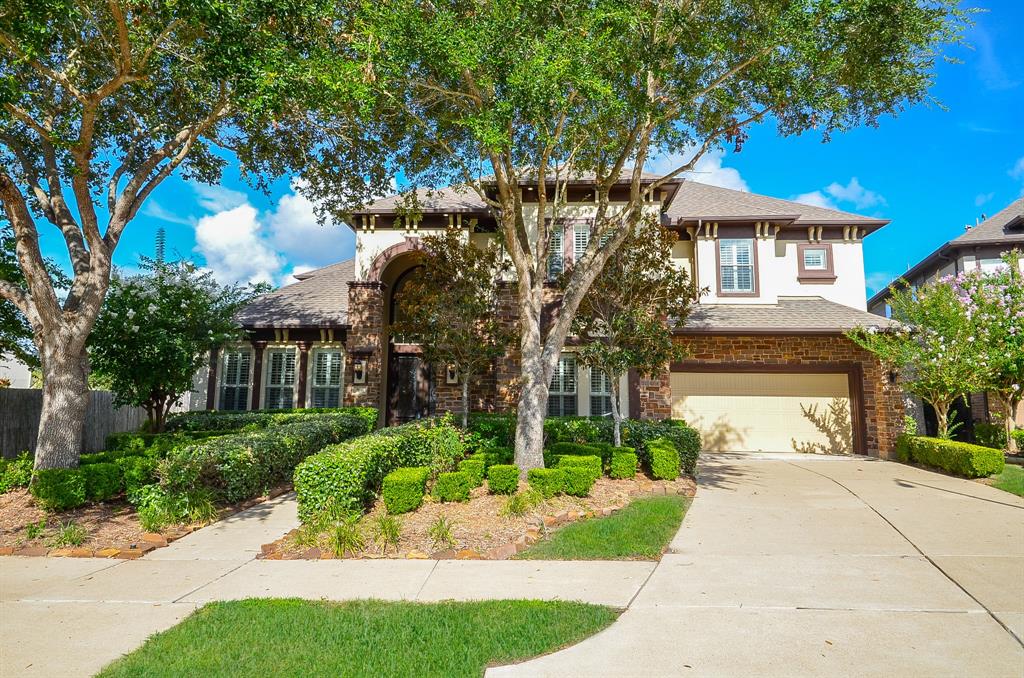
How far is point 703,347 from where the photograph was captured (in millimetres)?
16109

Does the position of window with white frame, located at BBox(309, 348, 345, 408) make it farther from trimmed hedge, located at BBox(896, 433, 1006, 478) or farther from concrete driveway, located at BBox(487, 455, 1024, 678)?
trimmed hedge, located at BBox(896, 433, 1006, 478)

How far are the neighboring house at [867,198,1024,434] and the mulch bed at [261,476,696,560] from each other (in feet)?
39.7

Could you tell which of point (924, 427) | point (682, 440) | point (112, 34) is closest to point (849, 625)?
point (682, 440)

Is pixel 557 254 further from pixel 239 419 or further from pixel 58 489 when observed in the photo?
pixel 58 489

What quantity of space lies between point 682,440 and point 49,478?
33.6ft

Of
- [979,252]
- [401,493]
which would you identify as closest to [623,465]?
[401,493]

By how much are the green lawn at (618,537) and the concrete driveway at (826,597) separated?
10.1 inches

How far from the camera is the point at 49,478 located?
26.5ft

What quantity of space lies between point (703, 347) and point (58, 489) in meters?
14.2

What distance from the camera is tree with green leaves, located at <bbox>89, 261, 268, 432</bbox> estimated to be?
40.1ft

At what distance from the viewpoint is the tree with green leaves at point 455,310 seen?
14005mm

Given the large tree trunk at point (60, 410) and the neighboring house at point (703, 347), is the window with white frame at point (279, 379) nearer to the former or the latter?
the neighboring house at point (703, 347)

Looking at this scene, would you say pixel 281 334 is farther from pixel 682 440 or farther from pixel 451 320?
pixel 682 440

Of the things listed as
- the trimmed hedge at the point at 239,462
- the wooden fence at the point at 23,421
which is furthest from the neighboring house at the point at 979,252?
the wooden fence at the point at 23,421
